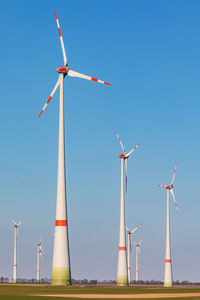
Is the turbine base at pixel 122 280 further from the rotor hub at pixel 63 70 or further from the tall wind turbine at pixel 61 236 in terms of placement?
the rotor hub at pixel 63 70

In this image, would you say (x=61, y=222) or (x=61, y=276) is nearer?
(x=61, y=222)

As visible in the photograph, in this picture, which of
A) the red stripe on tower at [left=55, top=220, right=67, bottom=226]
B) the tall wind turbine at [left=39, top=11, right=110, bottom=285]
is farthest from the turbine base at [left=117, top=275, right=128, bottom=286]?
the red stripe on tower at [left=55, top=220, right=67, bottom=226]

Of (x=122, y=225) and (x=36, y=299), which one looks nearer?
(x=36, y=299)

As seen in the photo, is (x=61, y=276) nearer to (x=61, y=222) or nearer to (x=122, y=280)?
(x=61, y=222)

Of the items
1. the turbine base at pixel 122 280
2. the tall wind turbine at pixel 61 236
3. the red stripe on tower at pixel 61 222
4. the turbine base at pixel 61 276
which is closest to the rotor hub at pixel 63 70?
the tall wind turbine at pixel 61 236

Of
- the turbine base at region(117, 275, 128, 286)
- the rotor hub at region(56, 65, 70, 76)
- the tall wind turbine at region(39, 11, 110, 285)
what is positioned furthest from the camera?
the turbine base at region(117, 275, 128, 286)

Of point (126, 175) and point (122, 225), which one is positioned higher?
point (126, 175)

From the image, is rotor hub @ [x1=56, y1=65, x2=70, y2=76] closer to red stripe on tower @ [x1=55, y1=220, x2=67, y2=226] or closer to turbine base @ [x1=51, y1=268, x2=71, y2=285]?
red stripe on tower @ [x1=55, y1=220, x2=67, y2=226]

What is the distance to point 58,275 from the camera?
286ft

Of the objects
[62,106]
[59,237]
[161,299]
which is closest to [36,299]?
[161,299]

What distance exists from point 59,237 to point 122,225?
41.1 metres

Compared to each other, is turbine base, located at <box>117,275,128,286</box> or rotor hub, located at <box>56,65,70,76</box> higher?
rotor hub, located at <box>56,65,70,76</box>

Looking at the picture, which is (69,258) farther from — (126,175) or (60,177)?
(126,175)

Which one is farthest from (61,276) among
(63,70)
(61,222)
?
(63,70)
